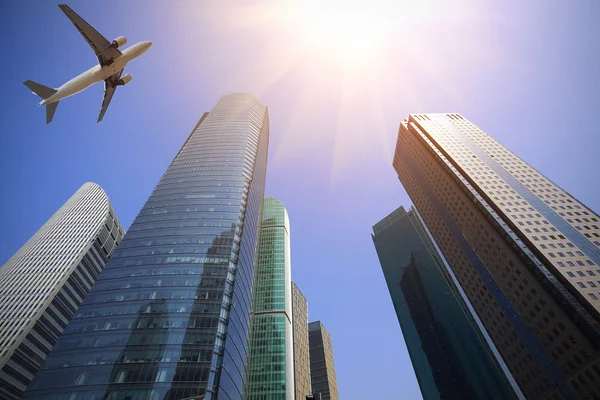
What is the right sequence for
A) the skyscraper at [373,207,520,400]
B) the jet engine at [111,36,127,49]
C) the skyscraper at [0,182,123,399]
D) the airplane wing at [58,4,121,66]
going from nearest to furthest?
the airplane wing at [58,4,121,66], the jet engine at [111,36,127,49], the skyscraper at [0,182,123,399], the skyscraper at [373,207,520,400]

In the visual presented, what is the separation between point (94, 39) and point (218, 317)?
50.7 m

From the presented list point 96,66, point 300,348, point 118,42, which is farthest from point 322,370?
point 118,42

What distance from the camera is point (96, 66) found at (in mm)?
41969

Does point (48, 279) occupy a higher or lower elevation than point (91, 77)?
higher

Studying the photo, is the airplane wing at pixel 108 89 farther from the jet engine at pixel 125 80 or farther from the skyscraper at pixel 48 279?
the skyscraper at pixel 48 279

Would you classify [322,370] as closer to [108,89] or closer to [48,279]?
[48,279]

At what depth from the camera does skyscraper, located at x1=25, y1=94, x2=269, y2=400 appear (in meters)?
55.7

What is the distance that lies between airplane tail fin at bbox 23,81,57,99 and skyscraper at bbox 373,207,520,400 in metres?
134

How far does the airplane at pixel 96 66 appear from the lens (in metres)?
40.5

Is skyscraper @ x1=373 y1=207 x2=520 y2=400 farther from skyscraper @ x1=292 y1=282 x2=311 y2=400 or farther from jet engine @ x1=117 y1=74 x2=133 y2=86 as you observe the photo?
jet engine @ x1=117 y1=74 x2=133 y2=86

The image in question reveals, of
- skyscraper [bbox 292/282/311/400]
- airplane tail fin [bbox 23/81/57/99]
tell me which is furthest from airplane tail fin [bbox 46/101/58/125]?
skyscraper [bbox 292/282/311/400]

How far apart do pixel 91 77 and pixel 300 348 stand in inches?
4717

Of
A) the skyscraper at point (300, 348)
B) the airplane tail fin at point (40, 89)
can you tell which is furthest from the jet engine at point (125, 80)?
the skyscraper at point (300, 348)

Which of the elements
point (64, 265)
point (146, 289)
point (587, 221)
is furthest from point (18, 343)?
point (587, 221)
